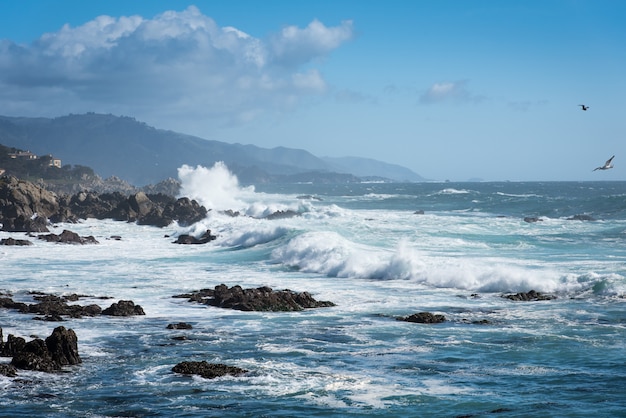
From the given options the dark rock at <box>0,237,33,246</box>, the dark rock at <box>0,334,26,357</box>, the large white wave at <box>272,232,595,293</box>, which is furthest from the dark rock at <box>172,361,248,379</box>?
the dark rock at <box>0,237,33,246</box>

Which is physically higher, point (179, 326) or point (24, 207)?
point (24, 207)

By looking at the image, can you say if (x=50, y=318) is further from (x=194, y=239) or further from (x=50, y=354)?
(x=194, y=239)

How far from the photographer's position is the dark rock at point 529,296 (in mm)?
27969

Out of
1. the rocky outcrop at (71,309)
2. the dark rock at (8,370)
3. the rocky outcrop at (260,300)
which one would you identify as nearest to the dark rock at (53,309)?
the rocky outcrop at (71,309)

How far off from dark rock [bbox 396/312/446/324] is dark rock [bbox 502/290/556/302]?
211 inches

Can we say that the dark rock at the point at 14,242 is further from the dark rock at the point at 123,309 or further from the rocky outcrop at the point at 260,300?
the dark rock at the point at 123,309

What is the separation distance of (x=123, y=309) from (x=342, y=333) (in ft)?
24.5

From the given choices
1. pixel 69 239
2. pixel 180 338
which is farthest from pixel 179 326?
pixel 69 239

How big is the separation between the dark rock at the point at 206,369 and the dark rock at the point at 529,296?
14058mm

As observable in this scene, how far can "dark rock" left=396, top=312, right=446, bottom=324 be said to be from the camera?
23.5m

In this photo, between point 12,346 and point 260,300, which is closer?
point 12,346

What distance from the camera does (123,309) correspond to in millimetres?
24625

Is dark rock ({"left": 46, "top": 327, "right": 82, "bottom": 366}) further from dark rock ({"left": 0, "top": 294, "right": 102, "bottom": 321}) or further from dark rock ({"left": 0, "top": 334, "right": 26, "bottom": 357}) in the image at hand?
dark rock ({"left": 0, "top": 294, "right": 102, "bottom": 321})

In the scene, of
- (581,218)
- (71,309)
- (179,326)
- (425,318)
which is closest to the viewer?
(179,326)
